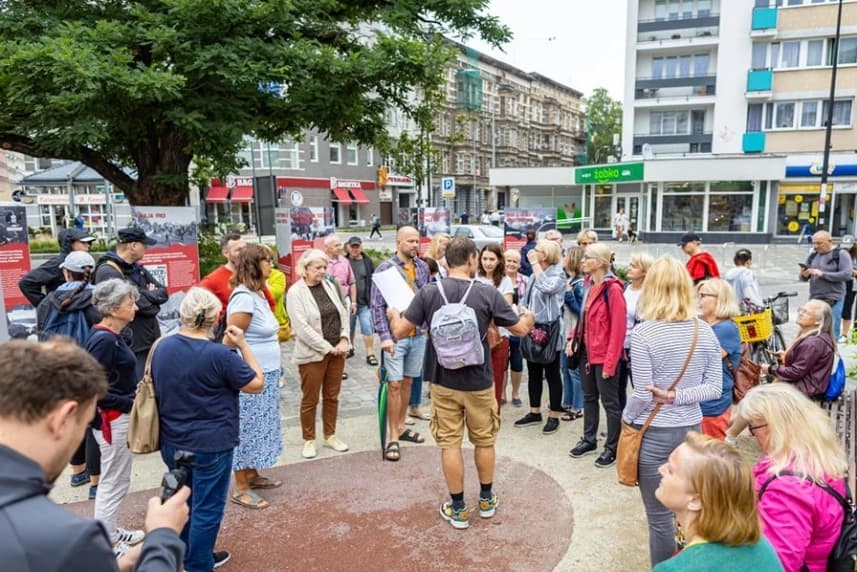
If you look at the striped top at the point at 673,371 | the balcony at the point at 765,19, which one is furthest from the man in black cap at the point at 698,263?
the balcony at the point at 765,19

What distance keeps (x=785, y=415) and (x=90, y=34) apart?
1049 cm

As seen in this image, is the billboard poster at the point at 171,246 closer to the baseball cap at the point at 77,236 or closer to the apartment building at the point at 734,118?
the baseball cap at the point at 77,236

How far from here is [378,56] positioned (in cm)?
1019

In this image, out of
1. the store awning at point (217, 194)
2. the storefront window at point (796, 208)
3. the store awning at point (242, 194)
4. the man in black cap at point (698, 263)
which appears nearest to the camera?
the man in black cap at point (698, 263)

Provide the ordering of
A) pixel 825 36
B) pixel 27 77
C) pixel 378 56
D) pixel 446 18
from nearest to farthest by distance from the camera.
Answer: pixel 27 77
pixel 378 56
pixel 446 18
pixel 825 36

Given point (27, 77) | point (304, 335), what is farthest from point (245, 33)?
point (304, 335)

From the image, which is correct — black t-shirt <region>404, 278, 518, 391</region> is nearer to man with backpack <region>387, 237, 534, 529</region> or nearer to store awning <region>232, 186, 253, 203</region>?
man with backpack <region>387, 237, 534, 529</region>

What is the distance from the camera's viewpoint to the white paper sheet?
474cm

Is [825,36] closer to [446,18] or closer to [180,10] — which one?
[446,18]

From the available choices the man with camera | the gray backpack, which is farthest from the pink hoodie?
the man with camera

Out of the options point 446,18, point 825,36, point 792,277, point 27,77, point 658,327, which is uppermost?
point 825,36

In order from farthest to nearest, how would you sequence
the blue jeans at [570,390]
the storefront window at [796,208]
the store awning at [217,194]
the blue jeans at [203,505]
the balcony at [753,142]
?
1. the store awning at [217,194]
2. the balcony at [753,142]
3. the storefront window at [796,208]
4. the blue jeans at [570,390]
5. the blue jeans at [203,505]

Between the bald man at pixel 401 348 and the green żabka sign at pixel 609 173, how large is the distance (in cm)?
2940

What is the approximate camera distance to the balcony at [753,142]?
34125 millimetres
